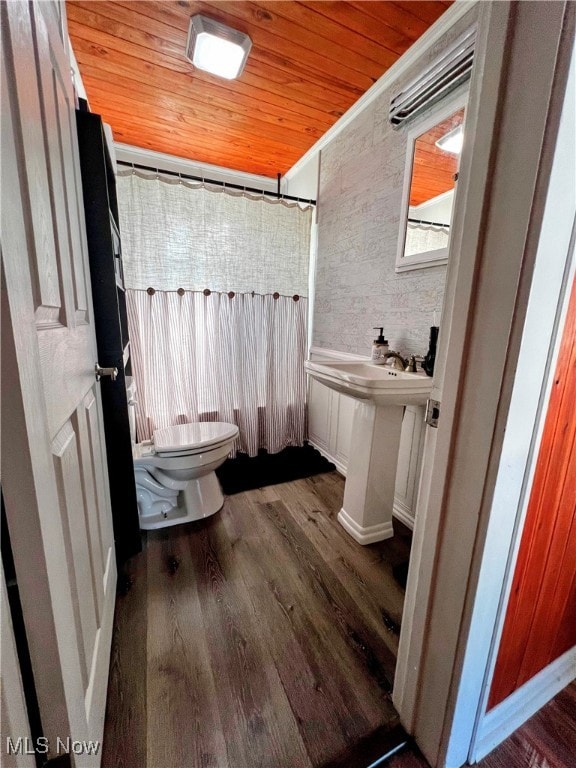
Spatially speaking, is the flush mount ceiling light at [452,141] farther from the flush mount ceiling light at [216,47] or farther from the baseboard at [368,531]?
the baseboard at [368,531]

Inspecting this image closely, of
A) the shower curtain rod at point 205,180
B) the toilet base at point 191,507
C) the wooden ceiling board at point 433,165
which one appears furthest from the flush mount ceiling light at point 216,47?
the toilet base at point 191,507

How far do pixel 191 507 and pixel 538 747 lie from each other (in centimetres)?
158

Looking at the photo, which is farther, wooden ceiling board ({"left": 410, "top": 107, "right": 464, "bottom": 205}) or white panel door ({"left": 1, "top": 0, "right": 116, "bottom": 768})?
wooden ceiling board ({"left": 410, "top": 107, "right": 464, "bottom": 205})

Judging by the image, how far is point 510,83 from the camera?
54 centimetres

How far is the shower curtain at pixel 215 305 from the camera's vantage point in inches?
83.2

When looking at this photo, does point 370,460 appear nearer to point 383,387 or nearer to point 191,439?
point 383,387

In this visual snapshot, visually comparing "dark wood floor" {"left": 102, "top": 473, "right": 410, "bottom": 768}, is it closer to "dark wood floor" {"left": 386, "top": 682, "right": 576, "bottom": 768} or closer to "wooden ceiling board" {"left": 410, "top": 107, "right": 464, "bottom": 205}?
"dark wood floor" {"left": 386, "top": 682, "right": 576, "bottom": 768}

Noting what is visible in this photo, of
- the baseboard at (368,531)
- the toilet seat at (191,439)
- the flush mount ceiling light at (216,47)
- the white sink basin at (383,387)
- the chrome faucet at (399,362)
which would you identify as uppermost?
the flush mount ceiling light at (216,47)

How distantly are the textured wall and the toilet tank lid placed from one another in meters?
1.06

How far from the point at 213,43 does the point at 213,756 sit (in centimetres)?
271

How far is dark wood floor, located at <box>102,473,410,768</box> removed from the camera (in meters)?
0.86

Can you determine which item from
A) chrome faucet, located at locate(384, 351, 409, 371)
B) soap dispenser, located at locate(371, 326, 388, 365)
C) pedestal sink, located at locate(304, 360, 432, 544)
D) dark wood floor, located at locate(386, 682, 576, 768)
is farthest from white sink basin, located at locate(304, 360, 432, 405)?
dark wood floor, located at locate(386, 682, 576, 768)

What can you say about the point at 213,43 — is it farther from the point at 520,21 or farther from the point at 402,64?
the point at 520,21

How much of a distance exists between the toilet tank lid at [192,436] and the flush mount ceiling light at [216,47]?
1900mm
